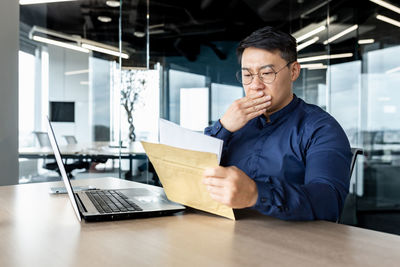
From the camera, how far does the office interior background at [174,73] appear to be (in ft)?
11.6

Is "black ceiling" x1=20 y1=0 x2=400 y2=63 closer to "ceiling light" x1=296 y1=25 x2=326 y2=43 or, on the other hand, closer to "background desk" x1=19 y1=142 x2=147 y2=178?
"ceiling light" x1=296 y1=25 x2=326 y2=43

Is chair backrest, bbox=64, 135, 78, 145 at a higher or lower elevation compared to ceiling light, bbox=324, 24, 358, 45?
lower

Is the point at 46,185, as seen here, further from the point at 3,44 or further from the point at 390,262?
the point at 3,44

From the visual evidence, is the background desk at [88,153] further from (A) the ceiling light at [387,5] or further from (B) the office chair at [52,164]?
(A) the ceiling light at [387,5]

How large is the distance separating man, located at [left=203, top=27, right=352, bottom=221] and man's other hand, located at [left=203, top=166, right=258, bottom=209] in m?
0.23

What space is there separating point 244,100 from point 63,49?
4.85m

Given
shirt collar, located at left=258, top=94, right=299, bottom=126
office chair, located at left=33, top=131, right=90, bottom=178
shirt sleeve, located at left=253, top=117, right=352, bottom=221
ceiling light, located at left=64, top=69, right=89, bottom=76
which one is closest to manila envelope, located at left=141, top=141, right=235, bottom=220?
shirt sleeve, located at left=253, top=117, right=352, bottom=221

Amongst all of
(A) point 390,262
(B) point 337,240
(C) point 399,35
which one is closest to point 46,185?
(B) point 337,240

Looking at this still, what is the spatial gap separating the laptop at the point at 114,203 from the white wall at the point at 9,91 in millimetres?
1874

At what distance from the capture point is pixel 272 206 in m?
0.93

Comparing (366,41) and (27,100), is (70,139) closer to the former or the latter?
(27,100)

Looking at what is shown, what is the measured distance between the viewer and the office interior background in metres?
3.54

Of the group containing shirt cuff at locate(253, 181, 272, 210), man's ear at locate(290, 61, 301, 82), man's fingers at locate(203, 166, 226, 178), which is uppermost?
man's ear at locate(290, 61, 301, 82)

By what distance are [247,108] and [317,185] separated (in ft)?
1.39
